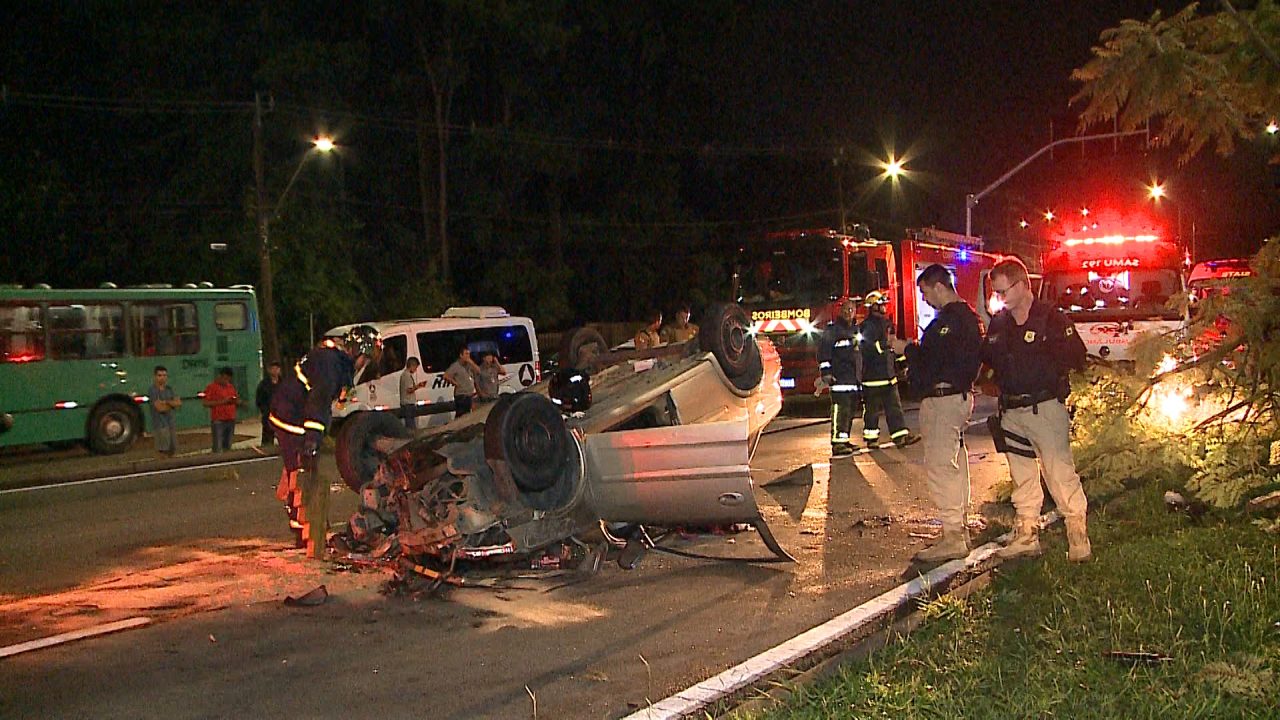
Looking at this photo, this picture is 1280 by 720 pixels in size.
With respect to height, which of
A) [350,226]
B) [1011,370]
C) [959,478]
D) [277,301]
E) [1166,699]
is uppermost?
[350,226]

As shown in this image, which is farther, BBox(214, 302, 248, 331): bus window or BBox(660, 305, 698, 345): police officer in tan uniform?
BBox(214, 302, 248, 331): bus window

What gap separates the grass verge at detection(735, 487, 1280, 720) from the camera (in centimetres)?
452

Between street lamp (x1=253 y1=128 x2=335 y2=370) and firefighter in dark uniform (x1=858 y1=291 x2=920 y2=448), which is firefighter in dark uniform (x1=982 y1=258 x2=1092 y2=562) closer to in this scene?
firefighter in dark uniform (x1=858 y1=291 x2=920 y2=448)

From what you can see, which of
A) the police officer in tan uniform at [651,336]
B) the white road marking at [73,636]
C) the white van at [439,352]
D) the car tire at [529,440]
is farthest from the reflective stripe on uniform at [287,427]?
the white van at [439,352]

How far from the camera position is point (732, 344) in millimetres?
9102

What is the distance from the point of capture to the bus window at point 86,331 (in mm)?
19094

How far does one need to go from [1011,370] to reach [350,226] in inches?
1046

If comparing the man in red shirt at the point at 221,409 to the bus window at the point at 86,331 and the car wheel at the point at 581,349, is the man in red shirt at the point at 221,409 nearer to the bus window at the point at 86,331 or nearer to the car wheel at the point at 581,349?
the bus window at the point at 86,331

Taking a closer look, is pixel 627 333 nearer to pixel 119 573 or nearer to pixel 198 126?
pixel 198 126

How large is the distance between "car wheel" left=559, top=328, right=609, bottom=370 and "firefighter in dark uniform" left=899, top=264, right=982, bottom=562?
288 centimetres

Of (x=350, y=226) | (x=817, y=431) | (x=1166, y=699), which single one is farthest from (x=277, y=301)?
(x=1166, y=699)

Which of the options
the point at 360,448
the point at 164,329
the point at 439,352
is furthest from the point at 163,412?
the point at 360,448

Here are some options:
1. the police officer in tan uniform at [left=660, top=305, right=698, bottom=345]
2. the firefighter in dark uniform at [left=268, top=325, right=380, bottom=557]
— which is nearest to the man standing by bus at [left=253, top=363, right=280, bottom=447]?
the police officer in tan uniform at [left=660, top=305, right=698, bottom=345]

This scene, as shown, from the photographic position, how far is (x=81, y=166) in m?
34.0
